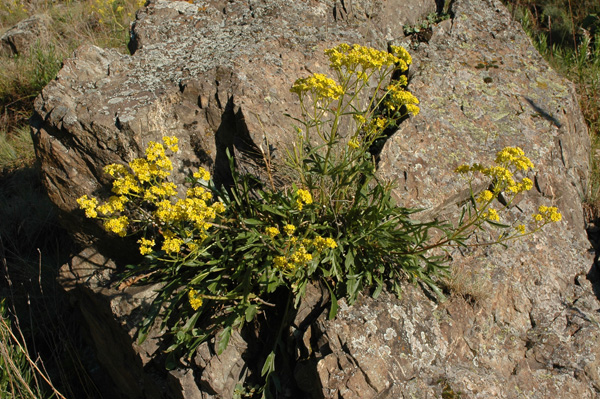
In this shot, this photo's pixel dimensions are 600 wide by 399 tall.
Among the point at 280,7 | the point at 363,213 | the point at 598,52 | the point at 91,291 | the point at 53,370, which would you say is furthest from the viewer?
the point at 598,52

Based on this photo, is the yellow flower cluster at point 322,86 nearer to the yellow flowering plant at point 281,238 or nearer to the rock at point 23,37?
the yellow flowering plant at point 281,238

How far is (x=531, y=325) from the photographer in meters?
3.45

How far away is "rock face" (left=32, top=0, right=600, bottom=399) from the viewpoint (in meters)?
3.11

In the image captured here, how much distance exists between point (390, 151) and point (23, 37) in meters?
6.73

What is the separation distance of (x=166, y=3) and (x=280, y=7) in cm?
114

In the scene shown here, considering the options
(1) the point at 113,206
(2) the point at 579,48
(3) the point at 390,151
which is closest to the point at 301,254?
(1) the point at 113,206

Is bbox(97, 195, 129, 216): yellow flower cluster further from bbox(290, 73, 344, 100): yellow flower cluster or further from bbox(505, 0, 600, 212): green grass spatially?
bbox(505, 0, 600, 212): green grass

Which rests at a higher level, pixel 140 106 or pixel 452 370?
pixel 140 106

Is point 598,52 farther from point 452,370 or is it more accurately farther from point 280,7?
point 452,370

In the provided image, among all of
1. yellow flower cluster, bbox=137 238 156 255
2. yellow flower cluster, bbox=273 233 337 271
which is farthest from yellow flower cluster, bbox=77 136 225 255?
yellow flower cluster, bbox=273 233 337 271

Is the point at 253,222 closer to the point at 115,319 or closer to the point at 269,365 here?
the point at 269,365

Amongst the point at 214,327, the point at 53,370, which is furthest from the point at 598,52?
the point at 53,370

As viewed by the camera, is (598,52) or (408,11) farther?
(598,52)

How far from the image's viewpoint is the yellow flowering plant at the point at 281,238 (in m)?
3.01
